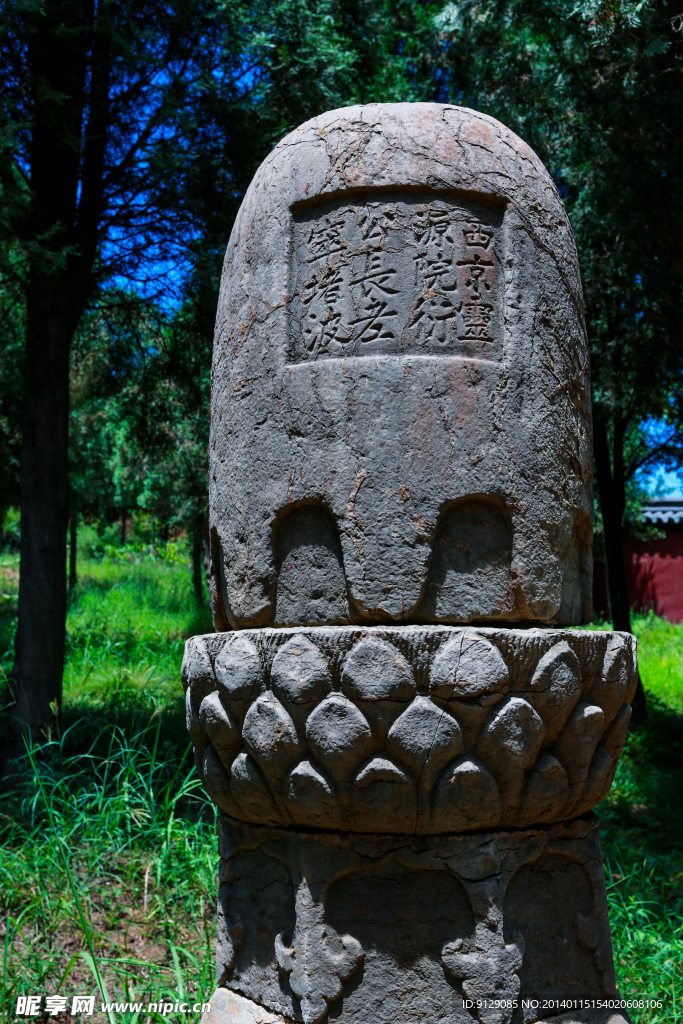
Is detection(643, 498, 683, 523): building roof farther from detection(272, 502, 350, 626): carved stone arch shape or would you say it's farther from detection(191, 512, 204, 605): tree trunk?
detection(272, 502, 350, 626): carved stone arch shape

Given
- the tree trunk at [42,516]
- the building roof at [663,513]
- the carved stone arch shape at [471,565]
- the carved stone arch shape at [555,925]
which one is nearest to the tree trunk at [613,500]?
the tree trunk at [42,516]

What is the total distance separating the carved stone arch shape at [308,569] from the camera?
6.33ft

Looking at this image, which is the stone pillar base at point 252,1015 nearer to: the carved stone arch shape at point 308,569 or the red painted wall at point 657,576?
the carved stone arch shape at point 308,569

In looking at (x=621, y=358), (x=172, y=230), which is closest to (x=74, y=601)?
(x=172, y=230)

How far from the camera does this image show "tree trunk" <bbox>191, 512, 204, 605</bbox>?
36.5ft

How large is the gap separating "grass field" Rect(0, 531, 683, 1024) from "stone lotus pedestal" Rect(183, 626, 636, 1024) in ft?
A: 3.96

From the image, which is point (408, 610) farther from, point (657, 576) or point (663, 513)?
point (663, 513)

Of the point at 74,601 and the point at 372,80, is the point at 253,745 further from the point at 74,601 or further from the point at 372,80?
the point at 74,601

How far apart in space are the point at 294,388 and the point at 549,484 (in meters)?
0.62

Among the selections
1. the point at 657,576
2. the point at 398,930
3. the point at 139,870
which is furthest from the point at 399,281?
the point at 657,576

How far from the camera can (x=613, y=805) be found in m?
6.29

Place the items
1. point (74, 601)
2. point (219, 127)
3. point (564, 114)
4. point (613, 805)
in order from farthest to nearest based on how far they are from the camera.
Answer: point (74, 601) → point (564, 114) → point (613, 805) → point (219, 127)

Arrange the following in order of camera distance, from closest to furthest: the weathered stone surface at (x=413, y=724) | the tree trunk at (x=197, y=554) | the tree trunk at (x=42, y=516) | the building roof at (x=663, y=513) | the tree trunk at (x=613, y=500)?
the weathered stone surface at (x=413, y=724), the tree trunk at (x=42, y=516), the tree trunk at (x=613, y=500), the tree trunk at (x=197, y=554), the building roof at (x=663, y=513)

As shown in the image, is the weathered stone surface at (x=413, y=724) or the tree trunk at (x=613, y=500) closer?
the weathered stone surface at (x=413, y=724)
